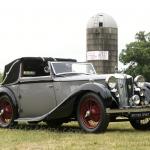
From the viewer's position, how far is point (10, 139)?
11016mm

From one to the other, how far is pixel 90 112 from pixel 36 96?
5.78ft

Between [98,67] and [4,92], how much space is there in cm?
1427

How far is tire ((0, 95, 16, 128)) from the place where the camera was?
45.9 ft

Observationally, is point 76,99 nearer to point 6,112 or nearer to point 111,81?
point 111,81

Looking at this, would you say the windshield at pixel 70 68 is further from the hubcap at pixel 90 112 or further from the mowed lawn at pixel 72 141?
the mowed lawn at pixel 72 141

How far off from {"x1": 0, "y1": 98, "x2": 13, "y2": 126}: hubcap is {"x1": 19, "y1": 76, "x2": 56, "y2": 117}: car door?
49 centimetres

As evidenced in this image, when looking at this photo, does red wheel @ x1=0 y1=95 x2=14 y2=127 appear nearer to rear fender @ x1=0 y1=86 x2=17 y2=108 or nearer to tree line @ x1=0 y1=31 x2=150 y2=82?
rear fender @ x1=0 y1=86 x2=17 y2=108

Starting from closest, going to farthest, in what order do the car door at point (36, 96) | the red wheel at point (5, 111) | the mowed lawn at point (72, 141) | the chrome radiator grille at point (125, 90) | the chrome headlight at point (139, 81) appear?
the mowed lawn at point (72, 141), the chrome radiator grille at point (125, 90), the chrome headlight at point (139, 81), the car door at point (36, 96), the red wheel at point (5, 111)

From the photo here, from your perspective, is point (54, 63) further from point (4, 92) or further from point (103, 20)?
point (103, 20)

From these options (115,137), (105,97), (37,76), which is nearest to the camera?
(115,137)

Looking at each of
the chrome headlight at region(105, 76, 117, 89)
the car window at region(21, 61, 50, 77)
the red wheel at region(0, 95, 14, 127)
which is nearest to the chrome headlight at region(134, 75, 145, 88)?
the chrome headlight at region(105, 76, 117, 89)

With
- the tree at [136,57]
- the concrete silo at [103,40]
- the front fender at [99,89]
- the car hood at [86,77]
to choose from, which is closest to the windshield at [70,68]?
the car hood at [86,77]

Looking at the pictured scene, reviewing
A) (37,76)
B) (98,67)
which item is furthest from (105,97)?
(98,67)

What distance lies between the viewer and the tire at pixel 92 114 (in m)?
11.8
